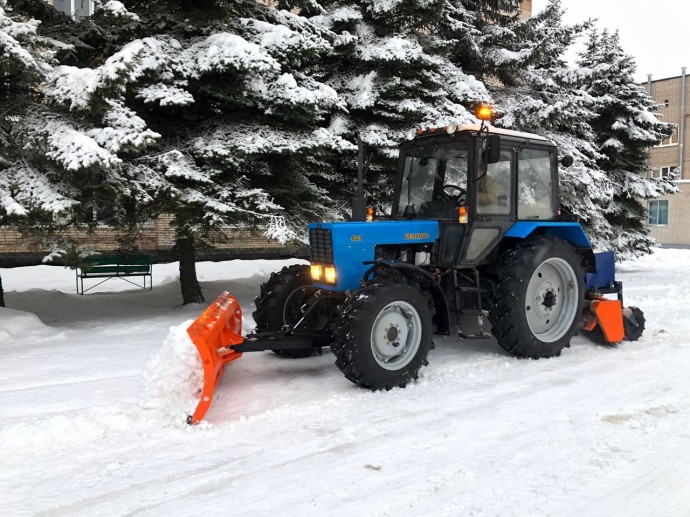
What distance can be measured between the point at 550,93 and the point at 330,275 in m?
10.4

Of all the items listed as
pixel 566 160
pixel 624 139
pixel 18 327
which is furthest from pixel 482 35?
pixel 18 327

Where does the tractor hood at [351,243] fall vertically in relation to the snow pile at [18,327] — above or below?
above

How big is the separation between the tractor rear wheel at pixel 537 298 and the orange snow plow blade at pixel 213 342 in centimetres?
263

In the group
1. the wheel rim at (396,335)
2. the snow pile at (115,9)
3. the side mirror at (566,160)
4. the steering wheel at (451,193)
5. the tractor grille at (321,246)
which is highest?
the snow pile at (115,9)

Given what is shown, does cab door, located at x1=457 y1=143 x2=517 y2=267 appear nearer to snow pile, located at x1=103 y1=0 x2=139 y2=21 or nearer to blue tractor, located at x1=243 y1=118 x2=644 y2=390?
blue tractor, located at x1=243 y1=118 x2=644 y2=390

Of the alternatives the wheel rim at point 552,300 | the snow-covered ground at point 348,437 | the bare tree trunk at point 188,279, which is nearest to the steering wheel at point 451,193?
the wheel rim at point 552,300

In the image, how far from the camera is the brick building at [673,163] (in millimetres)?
35656

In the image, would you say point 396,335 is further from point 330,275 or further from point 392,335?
point 330,275

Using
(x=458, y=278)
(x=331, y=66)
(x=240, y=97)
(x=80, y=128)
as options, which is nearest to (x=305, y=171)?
(x=240, y=97)


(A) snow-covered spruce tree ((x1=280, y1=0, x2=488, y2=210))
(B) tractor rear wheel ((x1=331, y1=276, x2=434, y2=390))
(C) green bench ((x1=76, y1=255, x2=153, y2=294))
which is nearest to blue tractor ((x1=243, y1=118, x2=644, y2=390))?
(B) tractor rear wheel ((x1=331, y1=276, x2=434, y2=390))

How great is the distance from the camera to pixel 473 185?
5.75m

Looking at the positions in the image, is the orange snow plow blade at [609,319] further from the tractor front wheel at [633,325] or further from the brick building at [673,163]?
the brick building at [673,163]

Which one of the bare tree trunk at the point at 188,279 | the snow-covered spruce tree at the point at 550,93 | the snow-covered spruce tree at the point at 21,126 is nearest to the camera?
the snow-covered spruce tree at the point at 21,126

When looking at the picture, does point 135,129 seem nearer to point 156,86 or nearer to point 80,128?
point 80,128
